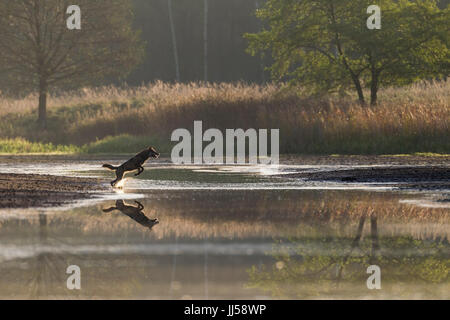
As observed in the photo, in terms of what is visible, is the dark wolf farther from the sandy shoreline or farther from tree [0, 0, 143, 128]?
tree [0, 0, 143, 128]

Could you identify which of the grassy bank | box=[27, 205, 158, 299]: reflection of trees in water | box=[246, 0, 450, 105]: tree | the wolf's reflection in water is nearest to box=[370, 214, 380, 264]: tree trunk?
box=[27, 205, 158, 299]: reflection of trees in water

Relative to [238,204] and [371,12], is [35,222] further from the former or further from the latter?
[371,12]

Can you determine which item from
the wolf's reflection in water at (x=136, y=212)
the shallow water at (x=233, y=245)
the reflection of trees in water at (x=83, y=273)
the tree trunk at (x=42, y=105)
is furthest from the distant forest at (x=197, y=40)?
the reflection of trees in water at (x=83, y=273)

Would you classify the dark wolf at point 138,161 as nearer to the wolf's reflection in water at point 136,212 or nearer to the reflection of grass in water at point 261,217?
the reflection of grass in water at point 261,217

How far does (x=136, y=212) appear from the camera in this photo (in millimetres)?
13336

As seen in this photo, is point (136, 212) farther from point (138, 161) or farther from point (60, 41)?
point (60, 41)

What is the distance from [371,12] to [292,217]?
25.6 metres

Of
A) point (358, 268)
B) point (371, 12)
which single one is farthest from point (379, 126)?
point (358, 268)

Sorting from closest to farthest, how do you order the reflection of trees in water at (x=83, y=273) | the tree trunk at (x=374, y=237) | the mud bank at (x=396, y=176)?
1. the reflection of trees in water at (x=83, y=273)
2. the tree trunk at (x=374, y=237)
3. the mud bank at (x=396, y=176)

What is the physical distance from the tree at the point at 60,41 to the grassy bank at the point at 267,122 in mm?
2232

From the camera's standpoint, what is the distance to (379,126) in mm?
30953

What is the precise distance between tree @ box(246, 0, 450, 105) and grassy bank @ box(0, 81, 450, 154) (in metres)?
1.20

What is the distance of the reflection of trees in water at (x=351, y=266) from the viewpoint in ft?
24.0

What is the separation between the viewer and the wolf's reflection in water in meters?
12.0
